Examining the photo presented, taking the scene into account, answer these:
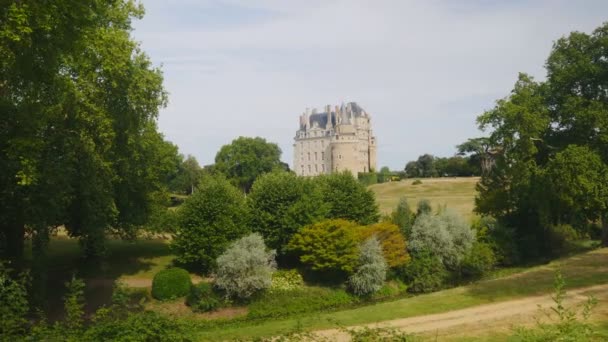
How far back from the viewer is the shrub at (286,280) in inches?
1001

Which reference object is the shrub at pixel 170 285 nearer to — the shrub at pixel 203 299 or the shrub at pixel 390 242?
the shrub at pixel 203 299

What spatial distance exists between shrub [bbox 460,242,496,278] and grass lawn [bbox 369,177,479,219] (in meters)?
27.8

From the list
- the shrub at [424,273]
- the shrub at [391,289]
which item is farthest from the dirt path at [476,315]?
the shrub at [391,289]

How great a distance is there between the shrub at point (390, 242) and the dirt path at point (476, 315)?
797 cm

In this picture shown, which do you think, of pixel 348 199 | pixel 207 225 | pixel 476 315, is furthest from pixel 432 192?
pixel 476 315

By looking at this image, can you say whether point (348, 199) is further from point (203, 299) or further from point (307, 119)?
point (307, 119)

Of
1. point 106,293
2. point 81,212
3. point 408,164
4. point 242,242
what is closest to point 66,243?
point 106,293

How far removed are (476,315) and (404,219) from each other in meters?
13.8

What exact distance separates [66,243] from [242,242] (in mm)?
17076

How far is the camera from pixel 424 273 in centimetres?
2688

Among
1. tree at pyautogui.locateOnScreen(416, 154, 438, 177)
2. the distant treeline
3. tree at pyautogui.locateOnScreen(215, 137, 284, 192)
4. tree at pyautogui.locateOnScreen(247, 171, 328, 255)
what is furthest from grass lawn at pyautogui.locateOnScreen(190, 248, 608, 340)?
tree at pyautogui.locateOnScreen(416, 154, 438, 177)

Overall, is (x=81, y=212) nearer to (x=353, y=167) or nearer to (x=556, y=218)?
(x=556, y=218)

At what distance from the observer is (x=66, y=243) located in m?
35.5

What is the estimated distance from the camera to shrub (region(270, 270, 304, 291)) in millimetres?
25438
